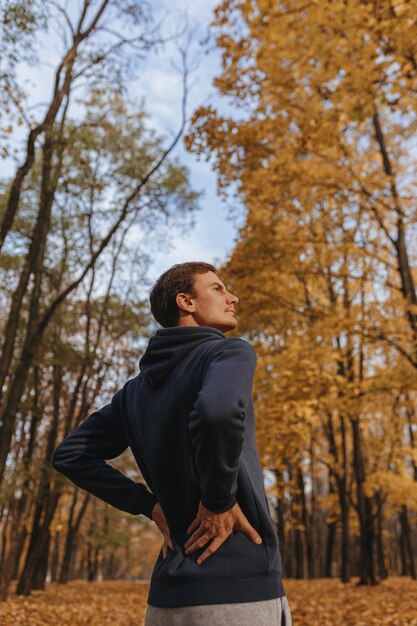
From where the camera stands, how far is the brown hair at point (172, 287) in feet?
5.67

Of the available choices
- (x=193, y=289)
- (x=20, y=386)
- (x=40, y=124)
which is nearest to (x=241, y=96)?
(x=40, y=124)

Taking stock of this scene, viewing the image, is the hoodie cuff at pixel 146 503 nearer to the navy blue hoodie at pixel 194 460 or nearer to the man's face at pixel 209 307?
the navy blue hoodie at pixel 194 460

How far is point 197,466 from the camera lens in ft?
4.41

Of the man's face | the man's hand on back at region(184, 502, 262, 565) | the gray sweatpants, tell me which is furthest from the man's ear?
the gray sweatpants

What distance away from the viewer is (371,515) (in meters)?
14.9

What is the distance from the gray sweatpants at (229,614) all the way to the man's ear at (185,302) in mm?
836

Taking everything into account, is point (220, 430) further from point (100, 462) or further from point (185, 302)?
point (100, 462)

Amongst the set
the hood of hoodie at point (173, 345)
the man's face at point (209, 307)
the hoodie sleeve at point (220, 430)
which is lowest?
the hoodie sleeve at point (220, 430)

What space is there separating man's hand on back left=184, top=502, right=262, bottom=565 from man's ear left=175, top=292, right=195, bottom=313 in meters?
0.61

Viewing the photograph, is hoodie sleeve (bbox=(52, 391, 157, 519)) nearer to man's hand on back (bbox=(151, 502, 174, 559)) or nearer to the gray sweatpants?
man's hand on back (bbox=(151, 502, 174, 559))

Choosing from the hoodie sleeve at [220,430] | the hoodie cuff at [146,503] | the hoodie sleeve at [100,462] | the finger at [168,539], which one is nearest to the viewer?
the hoodie sleeve at [220,430]

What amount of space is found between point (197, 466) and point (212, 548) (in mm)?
213

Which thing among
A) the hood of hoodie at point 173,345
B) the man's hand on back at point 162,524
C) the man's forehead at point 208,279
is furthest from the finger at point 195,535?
the man's forehead at point 208,279

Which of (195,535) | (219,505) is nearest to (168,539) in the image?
(195,535)
